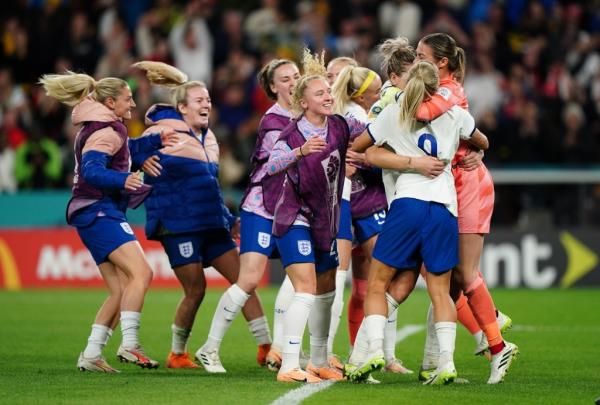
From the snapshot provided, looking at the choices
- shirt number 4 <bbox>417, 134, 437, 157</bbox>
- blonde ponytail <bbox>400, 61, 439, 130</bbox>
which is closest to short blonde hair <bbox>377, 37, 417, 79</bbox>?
blonde ponytail <bbox>400, 61, 439, 130</bbox>

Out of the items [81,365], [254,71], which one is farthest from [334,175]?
[254,71]

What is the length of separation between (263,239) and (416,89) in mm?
1904

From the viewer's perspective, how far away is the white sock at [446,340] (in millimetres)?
8141

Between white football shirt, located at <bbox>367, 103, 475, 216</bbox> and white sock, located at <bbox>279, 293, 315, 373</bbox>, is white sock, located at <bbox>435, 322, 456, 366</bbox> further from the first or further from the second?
white sock, located at <bbox>279, 293, 315, 373</bbox>

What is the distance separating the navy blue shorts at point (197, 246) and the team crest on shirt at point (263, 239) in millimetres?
655

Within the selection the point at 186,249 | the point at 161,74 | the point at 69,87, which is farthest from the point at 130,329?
the point at 161,74

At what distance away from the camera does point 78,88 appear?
9.68 metres

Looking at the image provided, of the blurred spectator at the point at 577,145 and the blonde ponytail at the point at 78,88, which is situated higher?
the blonde ponytail at the point at 78,88

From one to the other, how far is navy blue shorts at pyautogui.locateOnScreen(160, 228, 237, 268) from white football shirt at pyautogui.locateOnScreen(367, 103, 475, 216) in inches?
82.3

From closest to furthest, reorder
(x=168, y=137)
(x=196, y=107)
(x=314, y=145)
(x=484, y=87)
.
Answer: (x=314, y=145)
(x=168, y=137)
(x=196, y=107)
(x=484, y=87)

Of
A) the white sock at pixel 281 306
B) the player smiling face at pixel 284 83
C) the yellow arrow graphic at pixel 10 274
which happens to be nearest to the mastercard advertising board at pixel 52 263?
the yellow arrow graphic at pixel 10 274

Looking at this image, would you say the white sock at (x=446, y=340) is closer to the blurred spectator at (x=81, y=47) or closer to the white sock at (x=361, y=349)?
the white sock at (x=361, y=349)

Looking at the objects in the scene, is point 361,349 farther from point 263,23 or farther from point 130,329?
point 263,23

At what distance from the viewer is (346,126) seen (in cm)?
873
